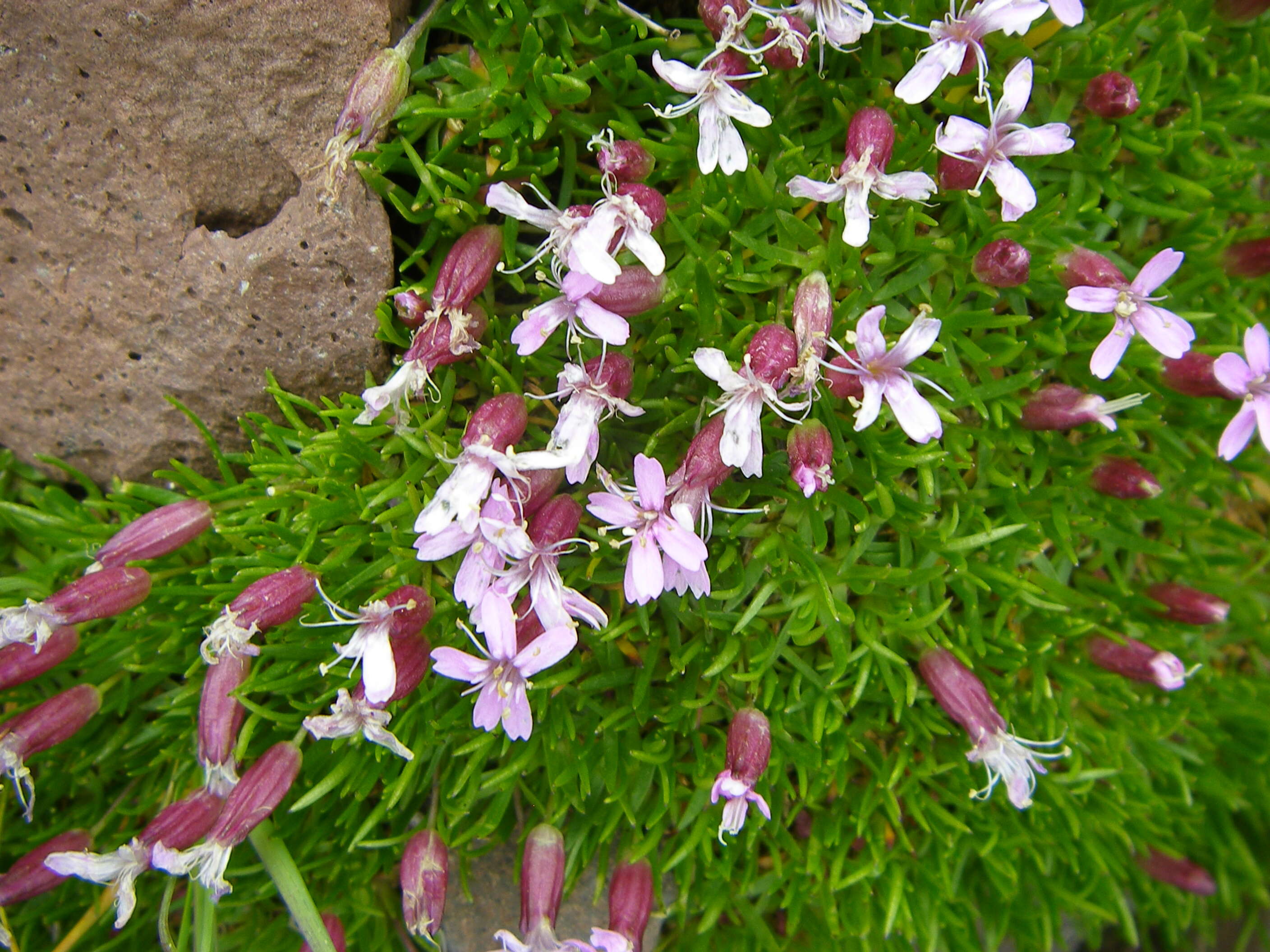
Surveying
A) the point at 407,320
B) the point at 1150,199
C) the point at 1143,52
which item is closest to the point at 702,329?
the point at 407,320

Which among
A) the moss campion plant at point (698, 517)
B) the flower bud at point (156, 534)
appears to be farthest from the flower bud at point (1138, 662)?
the flower bud at point (156, 534)

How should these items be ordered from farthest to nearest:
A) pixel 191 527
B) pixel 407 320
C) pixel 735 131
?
pixel 191 527 < pixel 407 320 < pixel 735 131

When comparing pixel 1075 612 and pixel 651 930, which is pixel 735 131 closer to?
pixel 1075 612

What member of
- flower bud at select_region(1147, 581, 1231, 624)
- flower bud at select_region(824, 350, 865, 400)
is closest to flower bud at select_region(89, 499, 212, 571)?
flower bud at select_region(824, 350, 865, 400)

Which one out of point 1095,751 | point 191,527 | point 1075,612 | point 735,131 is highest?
point 735,131

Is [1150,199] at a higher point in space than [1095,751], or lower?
higher

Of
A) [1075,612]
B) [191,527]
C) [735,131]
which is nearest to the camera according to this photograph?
[735,131]

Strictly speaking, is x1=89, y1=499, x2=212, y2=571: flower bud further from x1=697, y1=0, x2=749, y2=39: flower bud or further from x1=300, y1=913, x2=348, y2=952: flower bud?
x1=697, y1=0, x2=749, y2=39: flower bud

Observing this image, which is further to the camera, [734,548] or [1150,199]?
[1150,199]
